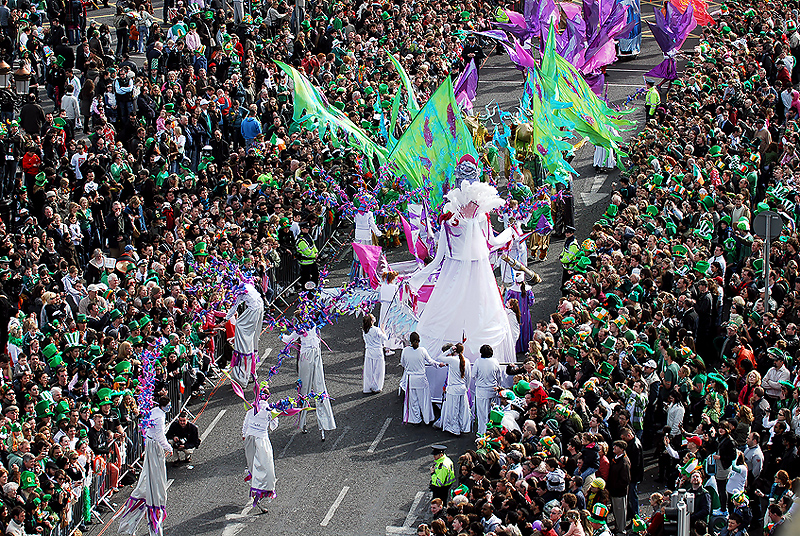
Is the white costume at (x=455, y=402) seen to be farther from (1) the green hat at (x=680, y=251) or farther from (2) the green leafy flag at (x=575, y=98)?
(2) the green leafy flag at (x=575, y=98)

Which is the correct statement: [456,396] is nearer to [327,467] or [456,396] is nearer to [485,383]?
[485,383]

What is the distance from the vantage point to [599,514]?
632 inches

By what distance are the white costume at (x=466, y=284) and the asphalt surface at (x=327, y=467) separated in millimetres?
1458

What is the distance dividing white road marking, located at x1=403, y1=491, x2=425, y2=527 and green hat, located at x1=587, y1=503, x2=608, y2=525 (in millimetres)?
3241

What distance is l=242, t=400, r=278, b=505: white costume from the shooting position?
18.9 meters

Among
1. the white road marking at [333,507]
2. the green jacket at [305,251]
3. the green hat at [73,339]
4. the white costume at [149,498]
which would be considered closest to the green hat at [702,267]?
the white road marking at [333,507]

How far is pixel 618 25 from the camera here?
111ft

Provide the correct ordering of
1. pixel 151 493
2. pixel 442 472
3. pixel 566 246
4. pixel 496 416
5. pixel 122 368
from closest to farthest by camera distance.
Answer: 1. pixel 442 472
2. pixel 151 493
3. pixel 496 416
4. pixel 122 368
5. pixel 566 246

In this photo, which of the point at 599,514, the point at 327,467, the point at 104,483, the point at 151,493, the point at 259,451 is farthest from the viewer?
the point at 327,467

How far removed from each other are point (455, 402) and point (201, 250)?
226 inches

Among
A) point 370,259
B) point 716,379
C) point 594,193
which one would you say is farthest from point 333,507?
point 594,193

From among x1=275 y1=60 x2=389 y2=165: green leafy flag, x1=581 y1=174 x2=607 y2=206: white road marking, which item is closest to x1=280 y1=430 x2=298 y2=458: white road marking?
x1=275 y1=60 x2=389 y2=165: green leafy flag

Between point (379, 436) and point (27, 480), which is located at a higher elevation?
point (27, 480)

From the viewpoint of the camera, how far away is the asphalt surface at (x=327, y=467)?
18.7m
